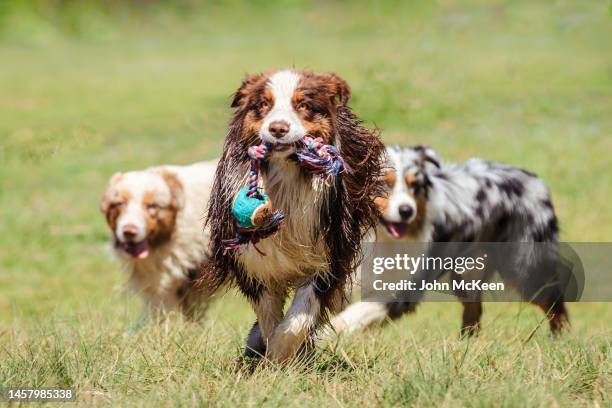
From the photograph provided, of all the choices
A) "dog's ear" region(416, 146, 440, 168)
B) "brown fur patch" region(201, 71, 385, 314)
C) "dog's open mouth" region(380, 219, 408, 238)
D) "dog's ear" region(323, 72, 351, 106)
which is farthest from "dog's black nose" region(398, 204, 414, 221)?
"dog's ear" region(323, 72, 351, 106)

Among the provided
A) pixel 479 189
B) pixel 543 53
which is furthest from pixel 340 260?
pixel 543 53

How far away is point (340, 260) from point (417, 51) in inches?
599

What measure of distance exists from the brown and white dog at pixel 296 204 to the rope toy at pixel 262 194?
59 mm

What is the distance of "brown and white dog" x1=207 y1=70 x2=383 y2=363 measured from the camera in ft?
14.6

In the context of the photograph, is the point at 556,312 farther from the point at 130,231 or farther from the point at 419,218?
the point at 130,231

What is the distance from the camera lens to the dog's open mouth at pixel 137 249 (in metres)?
7.47

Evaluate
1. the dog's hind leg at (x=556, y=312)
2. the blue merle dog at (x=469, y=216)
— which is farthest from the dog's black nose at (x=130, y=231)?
the dog's hind leg at (x=556, y=312)

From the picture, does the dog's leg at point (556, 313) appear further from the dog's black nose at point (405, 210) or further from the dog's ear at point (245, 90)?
the dog's ear at point (245, 90)

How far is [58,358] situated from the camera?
15.0 feet

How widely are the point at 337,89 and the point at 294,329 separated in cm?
121

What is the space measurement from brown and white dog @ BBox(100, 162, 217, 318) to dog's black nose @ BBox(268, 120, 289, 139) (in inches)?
129

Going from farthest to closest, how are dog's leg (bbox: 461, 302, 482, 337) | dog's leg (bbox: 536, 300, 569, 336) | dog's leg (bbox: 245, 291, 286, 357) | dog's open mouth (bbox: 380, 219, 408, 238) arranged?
dog's leg (bbox: 461, 302, 482, 337) < dog's leg (bbox: 536, 300, 569, 336) < dog's open mouth (bbox: 380, 219, 408, 238) < dog's leg (bbox: 245, 291, 286, 357)

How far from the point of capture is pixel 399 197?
6.43m

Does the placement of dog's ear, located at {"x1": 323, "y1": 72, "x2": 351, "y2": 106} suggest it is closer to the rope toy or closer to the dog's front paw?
the rope toy
